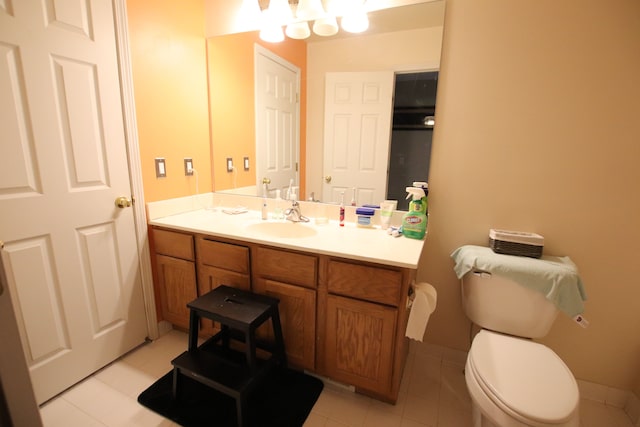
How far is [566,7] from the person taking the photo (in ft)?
4.25

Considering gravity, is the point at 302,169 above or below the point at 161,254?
above

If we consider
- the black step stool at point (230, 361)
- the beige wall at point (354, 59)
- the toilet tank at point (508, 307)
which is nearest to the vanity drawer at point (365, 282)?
the black step stool at point (230, 361)

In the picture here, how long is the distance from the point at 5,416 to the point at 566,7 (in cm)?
237

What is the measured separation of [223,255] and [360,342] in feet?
2.80

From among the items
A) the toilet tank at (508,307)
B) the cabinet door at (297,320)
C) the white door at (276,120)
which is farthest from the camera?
the white door at (276,120)

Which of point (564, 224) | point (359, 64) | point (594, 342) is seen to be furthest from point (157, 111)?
point (594, 342)

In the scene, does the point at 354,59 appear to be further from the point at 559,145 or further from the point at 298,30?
the point at 559,145

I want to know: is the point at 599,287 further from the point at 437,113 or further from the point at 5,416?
the point at 5,416

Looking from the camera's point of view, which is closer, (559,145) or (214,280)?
(559,145)

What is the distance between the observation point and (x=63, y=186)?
4.65 ft

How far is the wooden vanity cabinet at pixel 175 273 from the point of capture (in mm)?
1771

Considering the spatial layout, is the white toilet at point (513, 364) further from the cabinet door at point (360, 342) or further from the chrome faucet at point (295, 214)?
the chrome faucet at point (295, 214)

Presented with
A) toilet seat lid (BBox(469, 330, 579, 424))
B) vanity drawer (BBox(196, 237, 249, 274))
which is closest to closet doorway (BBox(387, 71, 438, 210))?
toilet seat lid (BBox(469, 330, 579, 424))

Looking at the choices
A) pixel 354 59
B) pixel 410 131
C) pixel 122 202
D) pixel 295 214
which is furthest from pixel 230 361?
pixel 354 59
